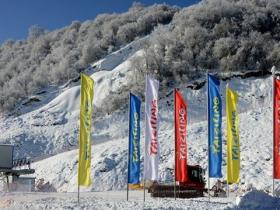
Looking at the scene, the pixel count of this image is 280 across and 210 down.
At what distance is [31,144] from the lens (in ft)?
201

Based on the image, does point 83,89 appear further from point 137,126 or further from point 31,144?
point 31,144

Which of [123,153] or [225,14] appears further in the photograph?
[225,14]

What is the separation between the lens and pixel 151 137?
2442 cm

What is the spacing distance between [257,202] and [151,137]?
256 inches

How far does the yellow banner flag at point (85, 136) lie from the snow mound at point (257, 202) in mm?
7331

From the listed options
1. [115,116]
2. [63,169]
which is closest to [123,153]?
[63,169]

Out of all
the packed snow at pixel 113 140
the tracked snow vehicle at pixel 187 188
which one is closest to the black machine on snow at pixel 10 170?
the packed snow at pixel 113 140

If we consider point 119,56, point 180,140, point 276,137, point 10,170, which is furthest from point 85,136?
point 119,56

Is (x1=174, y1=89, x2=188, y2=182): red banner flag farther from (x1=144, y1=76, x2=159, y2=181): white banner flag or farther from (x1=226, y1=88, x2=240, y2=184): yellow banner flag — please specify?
(x1=226, y1=88, x2=240, y2=184): yellow banner flag

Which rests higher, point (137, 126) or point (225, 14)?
point (225, 14)

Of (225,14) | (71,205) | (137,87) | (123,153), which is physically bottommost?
(71,205)

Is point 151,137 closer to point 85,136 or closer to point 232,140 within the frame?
point 85,136

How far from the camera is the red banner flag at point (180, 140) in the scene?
83.0 ft

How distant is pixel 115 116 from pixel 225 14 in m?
35.2
